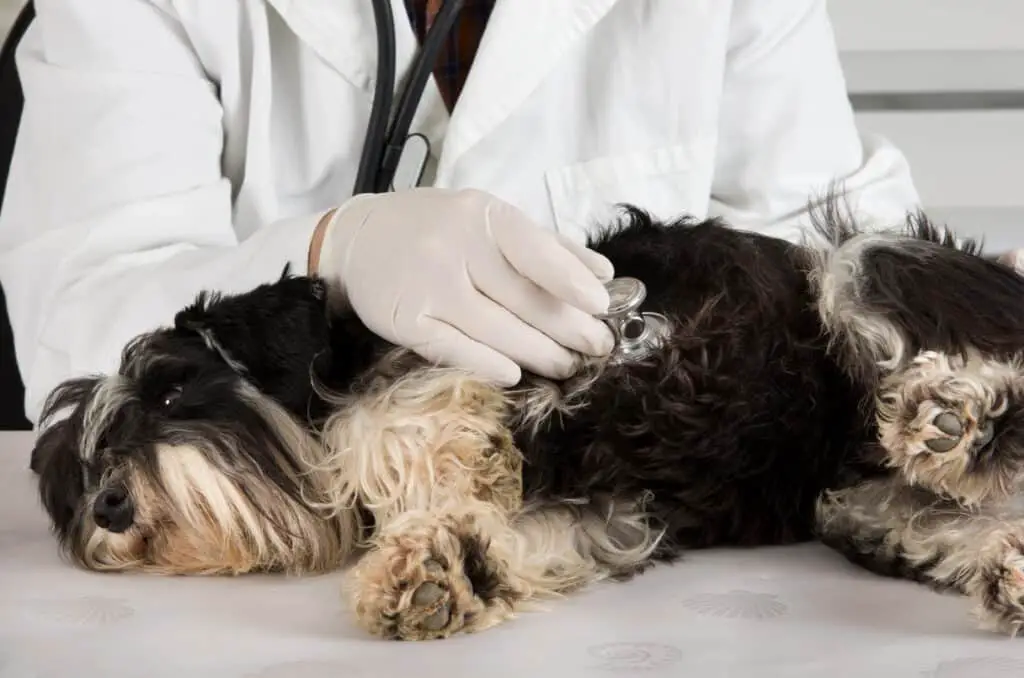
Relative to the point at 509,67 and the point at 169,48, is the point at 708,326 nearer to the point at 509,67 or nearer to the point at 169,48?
the point at 509,67

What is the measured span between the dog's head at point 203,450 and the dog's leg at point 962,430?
0.53 m

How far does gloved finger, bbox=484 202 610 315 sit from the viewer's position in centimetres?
111

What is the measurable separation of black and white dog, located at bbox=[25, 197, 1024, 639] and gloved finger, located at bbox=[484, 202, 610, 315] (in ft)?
0.25

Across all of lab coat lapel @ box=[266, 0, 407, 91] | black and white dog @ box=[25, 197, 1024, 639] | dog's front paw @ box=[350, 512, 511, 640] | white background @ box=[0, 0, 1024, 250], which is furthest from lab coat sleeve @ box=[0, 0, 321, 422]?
white background @ box=[0, 0, 1024, 250]

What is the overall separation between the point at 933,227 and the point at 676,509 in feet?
1.32

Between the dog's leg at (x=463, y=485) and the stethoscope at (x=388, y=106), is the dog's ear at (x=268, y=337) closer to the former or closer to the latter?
the dog's leg at (x=463, y=485)

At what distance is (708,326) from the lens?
113 cm

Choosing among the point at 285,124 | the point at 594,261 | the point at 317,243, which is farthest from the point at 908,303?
the point at 285,124

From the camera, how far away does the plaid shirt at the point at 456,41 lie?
1.77m

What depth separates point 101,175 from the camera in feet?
5.46

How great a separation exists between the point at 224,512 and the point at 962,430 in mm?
636

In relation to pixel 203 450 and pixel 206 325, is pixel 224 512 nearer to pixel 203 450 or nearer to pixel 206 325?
pixel 203 450

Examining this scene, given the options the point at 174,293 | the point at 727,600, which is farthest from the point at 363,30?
the point at 727,600

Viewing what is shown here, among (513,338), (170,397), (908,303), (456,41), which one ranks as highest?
(456,41)
